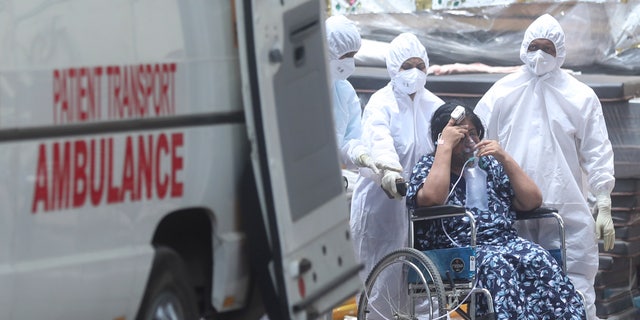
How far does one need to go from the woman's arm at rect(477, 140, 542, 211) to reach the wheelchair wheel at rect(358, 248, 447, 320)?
29.6 inches

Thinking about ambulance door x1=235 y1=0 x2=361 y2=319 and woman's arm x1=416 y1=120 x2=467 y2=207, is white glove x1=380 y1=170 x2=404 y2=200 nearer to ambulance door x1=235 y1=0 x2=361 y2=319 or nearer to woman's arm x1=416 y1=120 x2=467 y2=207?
woman's arm x1=416 y1=120 x2=467 y2=207

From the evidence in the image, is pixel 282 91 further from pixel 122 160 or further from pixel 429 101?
pixel 429 101

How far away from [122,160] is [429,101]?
428 cm

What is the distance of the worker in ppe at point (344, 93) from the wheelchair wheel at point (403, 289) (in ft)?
2.17

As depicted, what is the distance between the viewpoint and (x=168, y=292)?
533cm

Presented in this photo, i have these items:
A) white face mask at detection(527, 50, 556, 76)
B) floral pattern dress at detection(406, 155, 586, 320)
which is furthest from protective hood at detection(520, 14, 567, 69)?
floral pattern dress at detection(406, 155, 586, 320)

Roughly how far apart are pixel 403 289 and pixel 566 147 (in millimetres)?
1510

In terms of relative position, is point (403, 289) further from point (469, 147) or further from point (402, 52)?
point (402, 52)

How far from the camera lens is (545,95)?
910cm

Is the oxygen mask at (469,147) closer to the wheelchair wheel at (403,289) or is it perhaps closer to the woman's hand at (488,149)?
the woman's hand at (488,149)

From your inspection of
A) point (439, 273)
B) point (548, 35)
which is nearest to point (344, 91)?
point (548, 35)

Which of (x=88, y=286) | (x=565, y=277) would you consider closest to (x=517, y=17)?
(x=565, y=277)

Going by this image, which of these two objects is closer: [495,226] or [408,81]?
[495,226]

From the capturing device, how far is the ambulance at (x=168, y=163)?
15.6 feet
